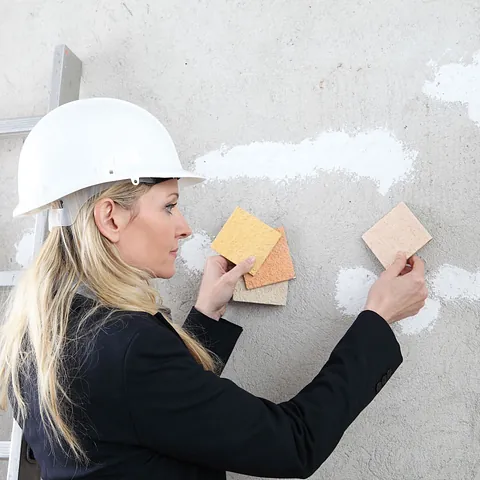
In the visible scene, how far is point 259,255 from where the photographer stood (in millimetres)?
1554

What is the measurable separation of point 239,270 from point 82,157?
0.49m

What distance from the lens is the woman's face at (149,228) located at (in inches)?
47.9

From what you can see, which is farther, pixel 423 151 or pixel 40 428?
pixel 423 151

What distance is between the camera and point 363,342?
48.6 inches

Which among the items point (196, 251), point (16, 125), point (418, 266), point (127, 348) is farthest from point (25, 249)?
point (418, 266)

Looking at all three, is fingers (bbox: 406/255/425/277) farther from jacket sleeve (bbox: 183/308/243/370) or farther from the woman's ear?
the woman's ear

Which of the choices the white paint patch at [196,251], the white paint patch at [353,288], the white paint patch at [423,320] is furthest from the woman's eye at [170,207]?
the white paint patch at [423,320]

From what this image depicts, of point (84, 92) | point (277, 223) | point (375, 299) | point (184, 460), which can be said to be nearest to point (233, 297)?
point (277, 223)

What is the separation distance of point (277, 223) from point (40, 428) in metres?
0.75

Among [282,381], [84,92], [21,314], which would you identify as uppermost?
[84,92]

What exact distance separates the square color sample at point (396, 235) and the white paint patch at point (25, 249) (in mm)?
988

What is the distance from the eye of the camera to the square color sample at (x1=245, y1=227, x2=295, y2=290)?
155 centimetres

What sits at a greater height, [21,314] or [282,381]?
[21,314]

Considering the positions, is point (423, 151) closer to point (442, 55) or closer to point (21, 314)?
point (442, 55)
